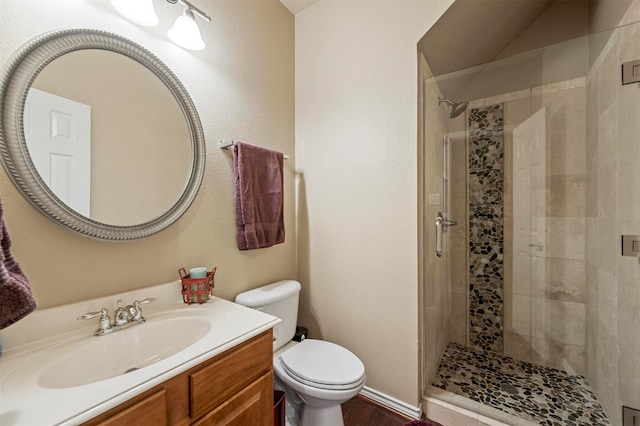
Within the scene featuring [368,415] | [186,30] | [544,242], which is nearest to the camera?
[186,30]

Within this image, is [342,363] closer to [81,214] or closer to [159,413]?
[159,413]

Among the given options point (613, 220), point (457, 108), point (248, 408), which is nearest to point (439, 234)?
point (613, 220)

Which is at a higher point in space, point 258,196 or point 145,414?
point 258,196

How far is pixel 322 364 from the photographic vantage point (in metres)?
1.30

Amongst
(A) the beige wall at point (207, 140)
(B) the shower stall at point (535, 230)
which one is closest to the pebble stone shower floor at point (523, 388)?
(B) the shower stall at point (535, 230)

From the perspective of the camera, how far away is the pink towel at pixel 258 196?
1.43 metres

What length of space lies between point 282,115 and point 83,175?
121 cm

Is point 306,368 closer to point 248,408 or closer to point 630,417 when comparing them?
point 248,408

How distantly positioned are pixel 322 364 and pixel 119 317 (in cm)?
93

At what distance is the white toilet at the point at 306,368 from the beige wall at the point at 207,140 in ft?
0.69

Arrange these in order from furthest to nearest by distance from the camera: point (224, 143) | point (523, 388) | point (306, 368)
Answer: point (523, 388) → point (224, 143) → point (306, 368)

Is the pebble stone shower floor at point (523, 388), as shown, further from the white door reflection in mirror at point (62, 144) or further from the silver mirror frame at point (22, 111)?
the white door reflection in mirror at point (62, 144)

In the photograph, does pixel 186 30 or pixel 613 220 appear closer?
pixel 186 30

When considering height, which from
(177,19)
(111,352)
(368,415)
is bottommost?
(368,415)
